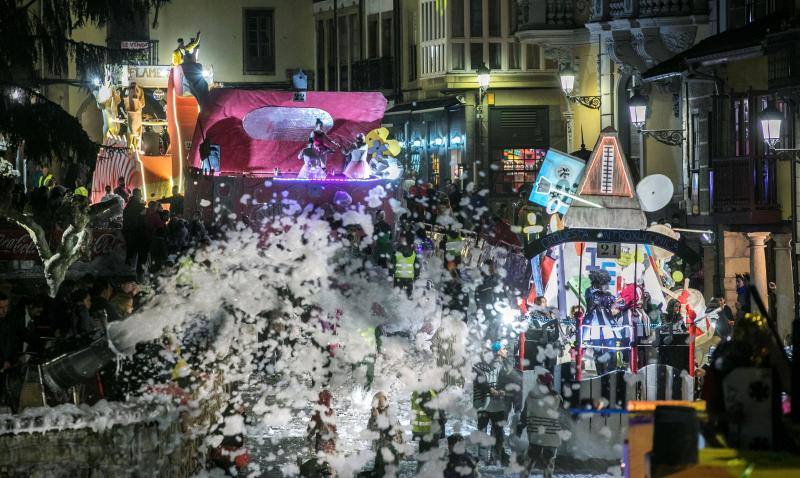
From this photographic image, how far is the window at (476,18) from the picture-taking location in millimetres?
38562

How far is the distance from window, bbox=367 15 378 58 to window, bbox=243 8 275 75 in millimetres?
6707

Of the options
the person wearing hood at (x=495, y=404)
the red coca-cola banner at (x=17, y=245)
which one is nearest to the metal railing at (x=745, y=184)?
the person wearing hood at (x=495, y=404)

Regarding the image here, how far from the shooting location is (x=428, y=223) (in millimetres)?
26016

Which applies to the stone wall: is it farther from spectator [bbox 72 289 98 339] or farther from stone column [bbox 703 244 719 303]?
stone column [bbox 703 244 719 303]

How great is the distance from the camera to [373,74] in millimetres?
44406

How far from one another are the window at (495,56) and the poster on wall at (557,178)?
61.3 feet

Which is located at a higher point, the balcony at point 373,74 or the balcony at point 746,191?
the balcony at point 373,74

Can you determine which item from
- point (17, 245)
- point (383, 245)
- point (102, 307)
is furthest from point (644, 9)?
point (102, 307)

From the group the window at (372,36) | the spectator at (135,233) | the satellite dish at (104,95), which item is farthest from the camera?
the window at (372,36)

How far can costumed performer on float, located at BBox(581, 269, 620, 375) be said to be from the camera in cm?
1711

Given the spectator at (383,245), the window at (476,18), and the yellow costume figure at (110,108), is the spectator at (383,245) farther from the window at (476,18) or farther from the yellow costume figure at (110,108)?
the window at (476,18)

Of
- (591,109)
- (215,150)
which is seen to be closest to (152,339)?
(215,150)

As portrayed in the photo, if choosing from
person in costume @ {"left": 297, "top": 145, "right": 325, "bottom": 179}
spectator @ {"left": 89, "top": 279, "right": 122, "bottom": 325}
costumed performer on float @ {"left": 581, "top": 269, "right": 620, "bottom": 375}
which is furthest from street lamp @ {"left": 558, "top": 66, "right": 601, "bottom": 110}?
spectator @ {"left": 89, "top": 279, "right": 122, "bottom": 325}

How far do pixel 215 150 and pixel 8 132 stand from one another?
10534mm
